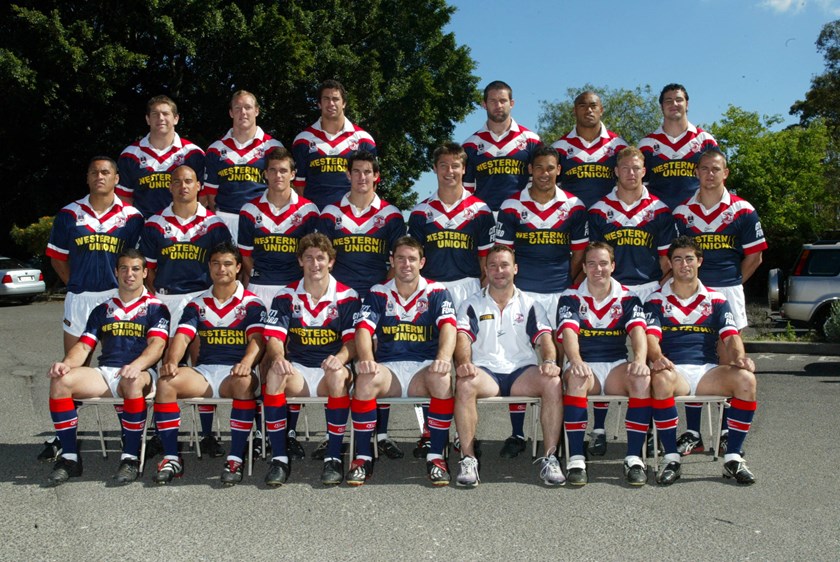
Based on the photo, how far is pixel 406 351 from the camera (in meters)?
5.80

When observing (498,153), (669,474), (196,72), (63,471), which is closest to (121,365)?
(63,471)

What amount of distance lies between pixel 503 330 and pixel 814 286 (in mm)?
8721

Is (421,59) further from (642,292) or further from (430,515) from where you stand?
(430,515)

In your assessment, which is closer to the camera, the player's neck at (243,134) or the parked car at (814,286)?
the player's neck at (243,134)

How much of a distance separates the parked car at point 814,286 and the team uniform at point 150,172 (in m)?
9.52

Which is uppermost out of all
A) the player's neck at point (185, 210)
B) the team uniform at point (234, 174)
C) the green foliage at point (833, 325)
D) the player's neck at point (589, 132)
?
the player's neck at point (589, 132)

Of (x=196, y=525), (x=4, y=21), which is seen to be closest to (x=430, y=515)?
(x=196, y=525)

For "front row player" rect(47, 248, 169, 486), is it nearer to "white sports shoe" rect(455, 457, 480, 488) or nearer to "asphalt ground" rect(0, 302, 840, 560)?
"asphalt ground" rect(0, 302, 840, 560)

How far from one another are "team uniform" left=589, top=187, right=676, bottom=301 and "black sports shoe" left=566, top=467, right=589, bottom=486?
1656mm

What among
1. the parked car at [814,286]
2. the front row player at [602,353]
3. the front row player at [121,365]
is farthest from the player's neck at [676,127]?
the parked car at [814,286]

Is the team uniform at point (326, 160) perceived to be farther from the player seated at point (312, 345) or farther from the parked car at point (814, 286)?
the parked car at point (814, 286)

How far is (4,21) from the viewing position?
63.6ft

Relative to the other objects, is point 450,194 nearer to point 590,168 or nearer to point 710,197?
point 590,168

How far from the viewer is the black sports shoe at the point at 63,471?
5254 millimetres
